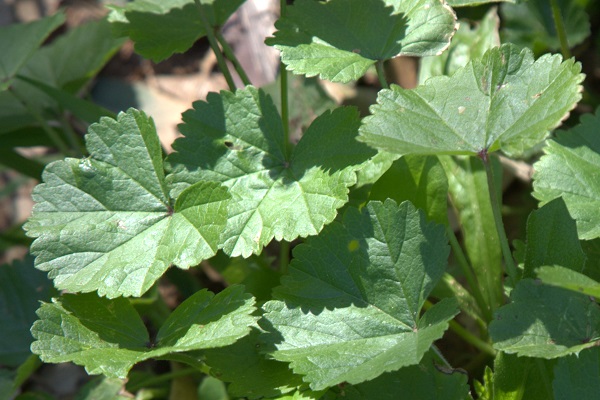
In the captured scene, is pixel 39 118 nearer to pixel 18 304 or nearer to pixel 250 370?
pixel 18 304

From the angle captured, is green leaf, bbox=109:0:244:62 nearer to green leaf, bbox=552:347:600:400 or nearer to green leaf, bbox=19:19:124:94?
green leaf, bbox=19:19:124:94

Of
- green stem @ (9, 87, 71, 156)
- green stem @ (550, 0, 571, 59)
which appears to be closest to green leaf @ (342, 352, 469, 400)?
green stem @ (550, 0, 571, 59)

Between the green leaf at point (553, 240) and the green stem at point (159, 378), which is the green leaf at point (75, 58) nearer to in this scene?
the green stem at point (159, 378)

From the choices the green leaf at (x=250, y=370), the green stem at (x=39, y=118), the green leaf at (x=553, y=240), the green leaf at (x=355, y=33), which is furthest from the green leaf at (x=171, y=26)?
the green leaf at (x=553, y=240)

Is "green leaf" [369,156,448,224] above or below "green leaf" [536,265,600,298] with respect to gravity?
below

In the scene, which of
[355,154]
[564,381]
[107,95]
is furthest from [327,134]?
[107,95]
